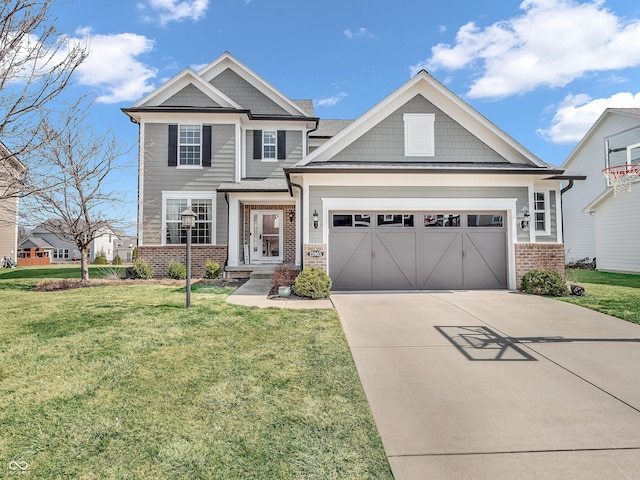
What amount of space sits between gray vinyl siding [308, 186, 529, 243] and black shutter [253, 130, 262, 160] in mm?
6552

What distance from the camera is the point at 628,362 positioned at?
15.6 ft

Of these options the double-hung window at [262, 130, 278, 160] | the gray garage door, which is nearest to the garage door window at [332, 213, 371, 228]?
the gray garage door

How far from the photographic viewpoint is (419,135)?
11.1 m

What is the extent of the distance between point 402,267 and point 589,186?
17625 millimetres

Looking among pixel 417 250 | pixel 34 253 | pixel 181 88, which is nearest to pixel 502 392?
pixel 417 250

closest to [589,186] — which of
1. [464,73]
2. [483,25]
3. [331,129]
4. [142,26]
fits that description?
[464,73]

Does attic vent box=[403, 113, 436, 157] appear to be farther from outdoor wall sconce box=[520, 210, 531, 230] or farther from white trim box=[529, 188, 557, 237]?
white trim box=[529, 188, 557, 237]

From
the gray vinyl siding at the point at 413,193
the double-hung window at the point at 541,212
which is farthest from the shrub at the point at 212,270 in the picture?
the double-hung window at the point at 541,212

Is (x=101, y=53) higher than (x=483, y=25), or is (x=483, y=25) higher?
(x=483, y=25)

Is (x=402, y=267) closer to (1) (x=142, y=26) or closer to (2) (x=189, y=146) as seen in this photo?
(2) (x=189, y=146)

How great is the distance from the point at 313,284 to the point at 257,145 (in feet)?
29.8

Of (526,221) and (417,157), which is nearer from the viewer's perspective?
(526,221)

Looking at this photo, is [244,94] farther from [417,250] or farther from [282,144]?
[417,250]

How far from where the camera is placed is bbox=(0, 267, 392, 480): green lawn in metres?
2.62
